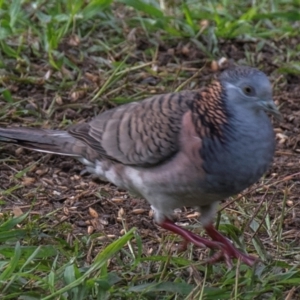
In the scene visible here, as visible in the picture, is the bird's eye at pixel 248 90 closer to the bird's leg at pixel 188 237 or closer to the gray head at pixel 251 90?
the gray head at pixel 251 90

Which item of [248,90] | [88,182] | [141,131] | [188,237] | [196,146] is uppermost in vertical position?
[248,90]

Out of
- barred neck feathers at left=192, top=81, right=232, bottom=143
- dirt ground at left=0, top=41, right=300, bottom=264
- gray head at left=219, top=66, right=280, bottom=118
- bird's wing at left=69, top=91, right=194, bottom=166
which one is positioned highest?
gray head at left=219, top=66, right=280, bottom=118

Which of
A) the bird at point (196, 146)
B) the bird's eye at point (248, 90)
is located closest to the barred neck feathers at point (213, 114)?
the bird at point (196, 146)

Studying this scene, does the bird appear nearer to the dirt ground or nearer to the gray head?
the gray head

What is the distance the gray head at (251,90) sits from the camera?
399 centimetres

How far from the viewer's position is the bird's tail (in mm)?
4828

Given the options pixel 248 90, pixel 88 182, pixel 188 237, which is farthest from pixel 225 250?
pixel 88 182

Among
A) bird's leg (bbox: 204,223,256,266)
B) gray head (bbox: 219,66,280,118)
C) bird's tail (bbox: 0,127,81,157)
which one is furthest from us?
bird's tail (bbox: 0,127,81,157)

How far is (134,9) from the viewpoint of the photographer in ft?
22.8

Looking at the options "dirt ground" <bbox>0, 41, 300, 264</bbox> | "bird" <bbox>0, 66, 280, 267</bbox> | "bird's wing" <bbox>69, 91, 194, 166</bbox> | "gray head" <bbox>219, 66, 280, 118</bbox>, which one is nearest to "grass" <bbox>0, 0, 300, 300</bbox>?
"dirt ground" <bbox>0, 41, 300, 264</bbox>

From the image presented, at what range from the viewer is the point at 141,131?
440cm

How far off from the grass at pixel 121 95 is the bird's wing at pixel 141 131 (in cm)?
38

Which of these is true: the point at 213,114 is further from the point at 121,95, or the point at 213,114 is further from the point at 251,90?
the point at 121,95

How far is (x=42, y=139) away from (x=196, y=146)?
108 cm
